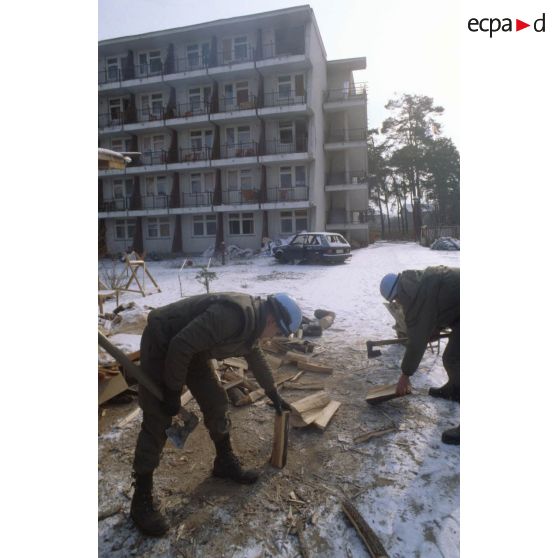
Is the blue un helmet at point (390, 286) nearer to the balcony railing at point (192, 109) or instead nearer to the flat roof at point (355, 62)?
the flat roof at point (355, 62)

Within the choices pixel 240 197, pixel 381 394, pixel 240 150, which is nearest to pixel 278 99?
pixel 240 150

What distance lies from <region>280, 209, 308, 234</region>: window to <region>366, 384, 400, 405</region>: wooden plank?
687 centimetres

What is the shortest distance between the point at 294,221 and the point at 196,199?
662 centimetres

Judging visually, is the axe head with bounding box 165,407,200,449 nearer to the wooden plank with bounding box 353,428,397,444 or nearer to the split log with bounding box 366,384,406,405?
the wooden plank with bounding box 353,428,397,444

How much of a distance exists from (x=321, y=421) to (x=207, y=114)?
3.19 meters

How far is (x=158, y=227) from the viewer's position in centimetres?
325

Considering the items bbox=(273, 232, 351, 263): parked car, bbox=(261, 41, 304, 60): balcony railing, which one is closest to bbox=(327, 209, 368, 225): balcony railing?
bbox=(273, 232, 351, 263): parked car

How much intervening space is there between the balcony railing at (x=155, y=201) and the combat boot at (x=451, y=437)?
2.96 metres

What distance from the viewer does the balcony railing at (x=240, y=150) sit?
14.8 feet

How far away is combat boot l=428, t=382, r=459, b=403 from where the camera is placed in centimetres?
263

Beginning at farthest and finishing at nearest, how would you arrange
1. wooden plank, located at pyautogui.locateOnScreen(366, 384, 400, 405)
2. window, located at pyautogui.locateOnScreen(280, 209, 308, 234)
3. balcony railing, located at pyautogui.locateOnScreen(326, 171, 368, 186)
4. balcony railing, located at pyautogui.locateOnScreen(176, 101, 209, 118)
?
balcony railing, located at pyautogui.locateOnScreen(326, 171, 368, 186), window, located at pyautogui.locateOnScreen(280, 209, 308, 234), balcony railing, located at pyautogui.locateOnScreen(176, 101, 209, 118), wooden plank, located at pyautogui.locateOnScreen(366, 384, 400, 405)
